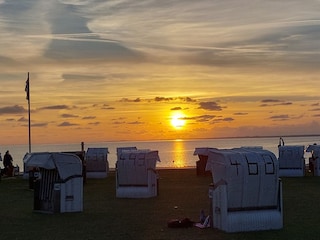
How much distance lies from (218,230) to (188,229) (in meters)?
0.80

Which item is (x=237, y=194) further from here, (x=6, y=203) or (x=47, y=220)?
(x=6, y=203)

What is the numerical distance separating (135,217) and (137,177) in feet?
22.1

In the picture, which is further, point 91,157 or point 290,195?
point 91,157

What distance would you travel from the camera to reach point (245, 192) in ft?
52.4

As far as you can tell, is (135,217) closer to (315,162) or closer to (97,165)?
(97,165)

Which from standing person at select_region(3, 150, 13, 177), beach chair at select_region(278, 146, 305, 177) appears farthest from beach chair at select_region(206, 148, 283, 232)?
standing person at select_region(3, 150, 13, 177)

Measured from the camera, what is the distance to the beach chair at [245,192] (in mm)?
15750

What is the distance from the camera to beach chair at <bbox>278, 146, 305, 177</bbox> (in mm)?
38906

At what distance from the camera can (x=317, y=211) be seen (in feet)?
66.1

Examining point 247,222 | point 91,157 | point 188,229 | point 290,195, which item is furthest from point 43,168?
point 91,157

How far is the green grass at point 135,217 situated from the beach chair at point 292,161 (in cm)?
954

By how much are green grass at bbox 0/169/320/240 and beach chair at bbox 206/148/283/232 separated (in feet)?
1.09

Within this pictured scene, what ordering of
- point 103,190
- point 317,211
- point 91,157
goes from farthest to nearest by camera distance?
1. point 91,157
2. point 103,190
3. point 317,211

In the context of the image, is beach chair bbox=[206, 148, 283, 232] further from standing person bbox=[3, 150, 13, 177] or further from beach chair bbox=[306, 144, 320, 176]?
standing person bbox=[3, 150, 13, 177]
